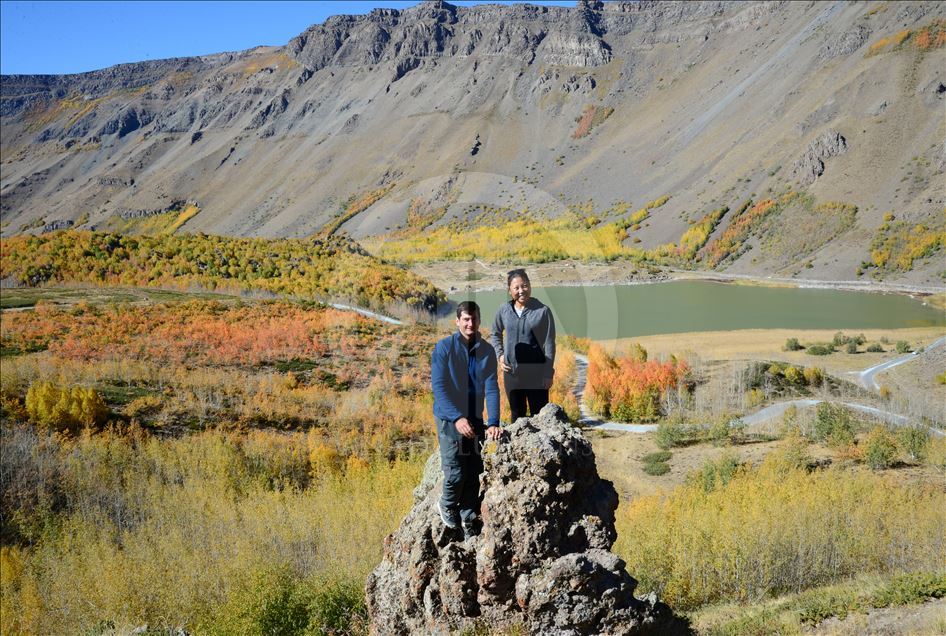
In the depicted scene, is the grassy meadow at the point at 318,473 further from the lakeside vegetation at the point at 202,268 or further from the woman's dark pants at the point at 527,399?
the lakeside vegetation at the point at 202,268

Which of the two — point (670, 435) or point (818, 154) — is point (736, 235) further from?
point (670, 435)

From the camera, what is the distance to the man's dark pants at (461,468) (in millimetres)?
5848

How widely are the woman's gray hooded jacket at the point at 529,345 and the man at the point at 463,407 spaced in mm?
898

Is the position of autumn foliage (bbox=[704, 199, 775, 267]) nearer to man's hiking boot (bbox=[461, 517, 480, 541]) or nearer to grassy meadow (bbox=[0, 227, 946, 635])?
grassy meadow (bbox=[0, 227, 946, 635])

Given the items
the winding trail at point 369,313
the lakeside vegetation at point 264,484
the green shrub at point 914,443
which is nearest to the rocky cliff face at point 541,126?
the winding trail at point 369,313

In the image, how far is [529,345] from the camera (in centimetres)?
684

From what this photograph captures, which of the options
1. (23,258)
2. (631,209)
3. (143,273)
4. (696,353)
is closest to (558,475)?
(696,353)

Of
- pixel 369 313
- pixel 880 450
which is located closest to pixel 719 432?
pixel 880 450

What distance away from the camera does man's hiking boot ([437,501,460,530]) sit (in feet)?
19.9

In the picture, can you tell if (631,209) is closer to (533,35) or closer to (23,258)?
(23,258)

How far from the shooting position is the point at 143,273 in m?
38.5

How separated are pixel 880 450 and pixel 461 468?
14775 mm

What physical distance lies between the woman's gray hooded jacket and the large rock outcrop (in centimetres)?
69

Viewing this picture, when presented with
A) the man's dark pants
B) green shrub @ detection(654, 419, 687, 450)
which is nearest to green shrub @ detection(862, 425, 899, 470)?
green shrub @ detection(654, 419, 687, 450)
